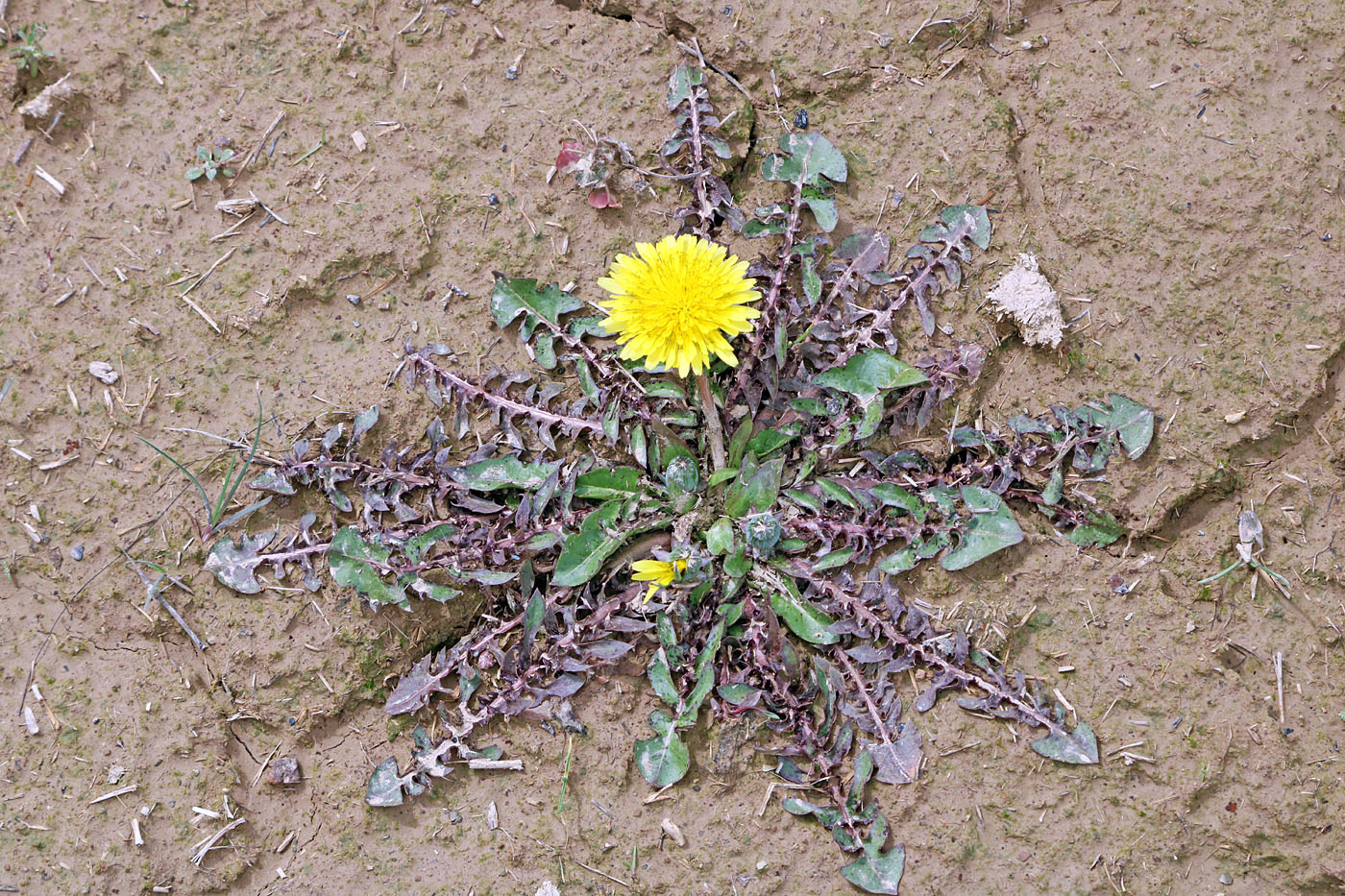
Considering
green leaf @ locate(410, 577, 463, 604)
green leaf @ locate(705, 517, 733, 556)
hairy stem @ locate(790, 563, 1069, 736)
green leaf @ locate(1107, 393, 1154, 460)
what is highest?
green leaf @ locate(1107, 393, 1154, 460)

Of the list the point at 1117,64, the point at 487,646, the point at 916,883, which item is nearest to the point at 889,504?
the point at 916,883

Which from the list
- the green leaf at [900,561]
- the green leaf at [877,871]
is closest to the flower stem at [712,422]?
the green leaf at [900,561]

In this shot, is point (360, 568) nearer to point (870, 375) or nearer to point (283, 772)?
point (283, 772)

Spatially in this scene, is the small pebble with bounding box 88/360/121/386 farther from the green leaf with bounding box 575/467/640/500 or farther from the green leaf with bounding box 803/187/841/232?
the green leaf with bounding box 803/187/841/232

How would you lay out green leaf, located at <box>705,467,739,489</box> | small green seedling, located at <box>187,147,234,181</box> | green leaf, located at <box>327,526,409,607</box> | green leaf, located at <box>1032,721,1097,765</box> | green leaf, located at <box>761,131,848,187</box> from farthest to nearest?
1. small green seedling, located at <box>187,147,234,181</box>
2. green leaf, located at <box>761,131,848,187</box>
3. green leaf, located at <box>705,467,739,489</box>
4. green leaf, located at <box>327,526,409,607</box>
5. green leaf, located at <box>1032,721,1097,765</box>

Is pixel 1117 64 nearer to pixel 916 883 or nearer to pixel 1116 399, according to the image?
pixel 1116 399

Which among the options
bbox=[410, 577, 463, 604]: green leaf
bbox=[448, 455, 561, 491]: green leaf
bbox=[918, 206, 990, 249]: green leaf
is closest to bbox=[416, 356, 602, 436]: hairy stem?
bbox=[448, 455, 561, 491]: green leaf

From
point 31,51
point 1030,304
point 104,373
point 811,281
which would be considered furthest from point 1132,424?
point 31,51

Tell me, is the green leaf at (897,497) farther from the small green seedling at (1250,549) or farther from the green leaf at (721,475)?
the small green seedling at (1250,549)
